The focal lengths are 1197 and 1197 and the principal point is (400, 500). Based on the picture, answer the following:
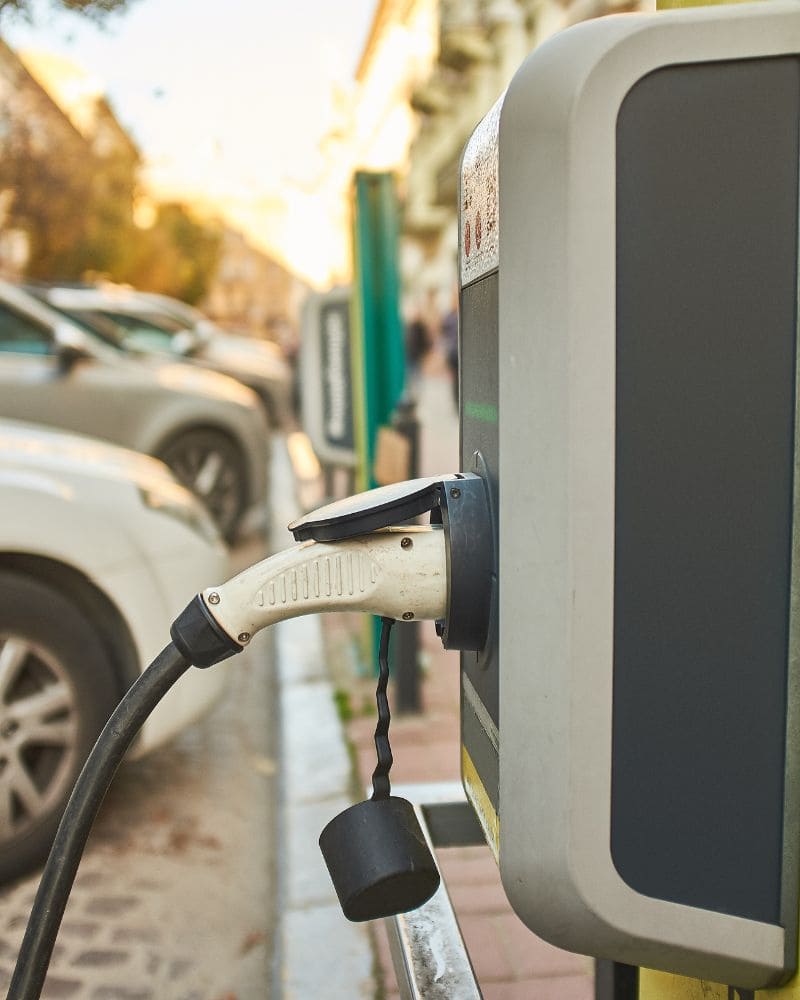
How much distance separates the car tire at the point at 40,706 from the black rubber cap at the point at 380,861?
6.77ft

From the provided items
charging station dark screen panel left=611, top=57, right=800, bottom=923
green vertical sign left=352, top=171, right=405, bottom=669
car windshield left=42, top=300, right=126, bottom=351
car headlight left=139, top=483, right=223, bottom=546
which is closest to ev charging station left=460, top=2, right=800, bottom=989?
charging station dark screen panel left=611, top=57, right=800, bottom=923

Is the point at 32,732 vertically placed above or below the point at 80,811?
below

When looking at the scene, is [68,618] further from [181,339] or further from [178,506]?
[181,339]

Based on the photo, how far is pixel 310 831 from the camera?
3.48 metres

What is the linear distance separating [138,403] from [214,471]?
70cm

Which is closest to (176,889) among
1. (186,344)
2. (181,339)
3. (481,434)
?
(481,434)

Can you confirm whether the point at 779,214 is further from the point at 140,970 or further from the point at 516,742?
the point at 140,970

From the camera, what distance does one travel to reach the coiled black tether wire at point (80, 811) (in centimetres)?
133

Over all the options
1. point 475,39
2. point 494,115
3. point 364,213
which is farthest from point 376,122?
point 494,115

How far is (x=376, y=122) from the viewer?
52.9 m

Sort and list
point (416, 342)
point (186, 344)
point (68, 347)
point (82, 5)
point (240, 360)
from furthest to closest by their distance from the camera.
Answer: point (416, 342) → point (240, 360) → point (186, 344) → point (68, 347) → point (82, 5)

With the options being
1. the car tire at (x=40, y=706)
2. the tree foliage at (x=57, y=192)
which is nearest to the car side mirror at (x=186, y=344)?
the tree foliage at (x=57, y=192)

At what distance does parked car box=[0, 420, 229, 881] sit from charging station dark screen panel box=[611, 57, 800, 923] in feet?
7.95

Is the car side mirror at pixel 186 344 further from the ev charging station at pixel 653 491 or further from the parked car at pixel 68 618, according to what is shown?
the ev charging station at pixel 653 491
